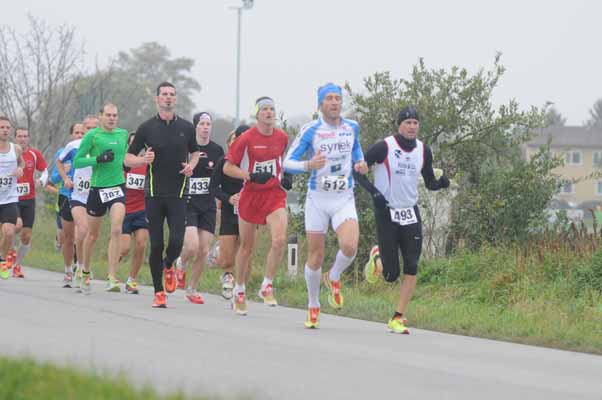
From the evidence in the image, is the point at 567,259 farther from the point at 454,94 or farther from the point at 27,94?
the point at 27,94

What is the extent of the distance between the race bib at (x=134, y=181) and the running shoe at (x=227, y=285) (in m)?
1.94

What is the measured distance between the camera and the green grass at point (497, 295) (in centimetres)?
1189

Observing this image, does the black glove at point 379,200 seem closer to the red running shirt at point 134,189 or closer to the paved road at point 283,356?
the paved road at point 283,356

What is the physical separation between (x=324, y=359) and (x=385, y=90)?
10.5 m

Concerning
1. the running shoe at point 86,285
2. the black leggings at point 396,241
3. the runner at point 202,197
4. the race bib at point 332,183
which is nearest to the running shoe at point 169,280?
the runner at point 202,197

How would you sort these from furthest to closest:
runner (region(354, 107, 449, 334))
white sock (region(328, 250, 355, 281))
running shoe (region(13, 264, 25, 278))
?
running shoe (region(13, 264, 25, 278)) → white sock (region(328, 250, 355, 281)) → runner (region(354, 107, 449, 334))

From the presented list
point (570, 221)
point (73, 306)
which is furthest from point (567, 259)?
point (73, 306)

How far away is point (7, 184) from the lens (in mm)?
18031

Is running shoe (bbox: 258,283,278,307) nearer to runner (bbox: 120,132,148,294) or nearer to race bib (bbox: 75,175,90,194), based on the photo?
runner (bbox: 120,132,148,294)

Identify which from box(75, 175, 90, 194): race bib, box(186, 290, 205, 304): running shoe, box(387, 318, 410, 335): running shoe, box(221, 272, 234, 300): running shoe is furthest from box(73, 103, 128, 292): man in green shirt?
box(387, 318, 410, 335): running shoe

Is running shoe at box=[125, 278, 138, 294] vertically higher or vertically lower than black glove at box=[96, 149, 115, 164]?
lower

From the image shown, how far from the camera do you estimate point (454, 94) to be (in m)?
18.7

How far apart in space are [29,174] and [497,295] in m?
8.03

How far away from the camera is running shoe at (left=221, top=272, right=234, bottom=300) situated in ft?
49.1
